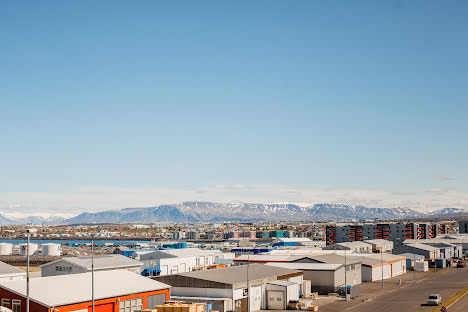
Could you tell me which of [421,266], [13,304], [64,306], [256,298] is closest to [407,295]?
[256,298]

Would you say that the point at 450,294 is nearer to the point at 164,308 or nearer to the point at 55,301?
the point at 164,308

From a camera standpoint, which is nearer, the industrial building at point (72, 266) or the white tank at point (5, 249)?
the industrial building at point (72, 266)

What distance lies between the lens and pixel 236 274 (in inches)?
2084

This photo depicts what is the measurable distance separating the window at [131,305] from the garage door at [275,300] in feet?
44.9

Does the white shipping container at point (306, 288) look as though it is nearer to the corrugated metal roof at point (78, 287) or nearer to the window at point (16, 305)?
the corrugated metal roof at point (78, 287)

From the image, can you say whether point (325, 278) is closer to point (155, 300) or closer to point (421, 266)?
point (155, 300)

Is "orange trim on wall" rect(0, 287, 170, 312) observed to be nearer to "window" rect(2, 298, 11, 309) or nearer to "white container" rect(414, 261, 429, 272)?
"window" rect(2, 298, 11, 309)

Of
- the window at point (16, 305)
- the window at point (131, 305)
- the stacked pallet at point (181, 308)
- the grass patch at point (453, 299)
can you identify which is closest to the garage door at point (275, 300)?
the stacked pallet at point (181, 308)

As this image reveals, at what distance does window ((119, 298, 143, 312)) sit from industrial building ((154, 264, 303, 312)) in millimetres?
Answer: 6234

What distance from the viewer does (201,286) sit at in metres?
48.8

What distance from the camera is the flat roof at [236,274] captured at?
4928 cm

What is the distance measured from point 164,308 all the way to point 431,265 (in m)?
72.5

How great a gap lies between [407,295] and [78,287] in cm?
3593

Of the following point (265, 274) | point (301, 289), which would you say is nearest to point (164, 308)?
point (265, 274)
